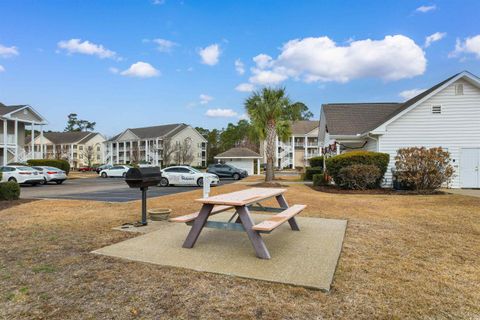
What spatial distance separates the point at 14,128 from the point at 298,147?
45.6 m

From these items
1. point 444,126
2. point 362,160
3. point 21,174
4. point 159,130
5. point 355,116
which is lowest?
point 21,174

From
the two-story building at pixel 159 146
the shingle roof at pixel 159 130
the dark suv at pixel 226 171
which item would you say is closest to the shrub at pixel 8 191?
the dark suv at pixel 226 171

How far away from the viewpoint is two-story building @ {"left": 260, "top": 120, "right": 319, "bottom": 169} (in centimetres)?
5922

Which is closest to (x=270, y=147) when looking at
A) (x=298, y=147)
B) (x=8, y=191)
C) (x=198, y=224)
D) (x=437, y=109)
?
(x=437, y=109)

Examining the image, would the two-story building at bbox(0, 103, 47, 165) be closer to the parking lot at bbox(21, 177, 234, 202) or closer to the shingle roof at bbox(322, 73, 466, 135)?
the parking lot at bbox(21, 177, 234, 202)

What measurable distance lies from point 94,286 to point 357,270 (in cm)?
324

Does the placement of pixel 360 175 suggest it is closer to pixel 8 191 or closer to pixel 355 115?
pixel 355 115

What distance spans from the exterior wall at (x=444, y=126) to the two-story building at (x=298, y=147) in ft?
139

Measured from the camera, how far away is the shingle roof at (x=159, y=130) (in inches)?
2281

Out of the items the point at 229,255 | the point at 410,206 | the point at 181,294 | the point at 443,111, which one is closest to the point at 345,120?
the point at 443,111

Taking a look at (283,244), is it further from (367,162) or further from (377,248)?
(367,162)

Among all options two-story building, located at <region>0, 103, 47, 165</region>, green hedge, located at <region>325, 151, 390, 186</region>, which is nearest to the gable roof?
green hedge, located at <region>325, 151, 390, 186</region>

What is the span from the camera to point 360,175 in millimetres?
14469

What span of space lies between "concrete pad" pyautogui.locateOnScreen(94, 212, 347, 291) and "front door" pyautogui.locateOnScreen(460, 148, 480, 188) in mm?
13538
